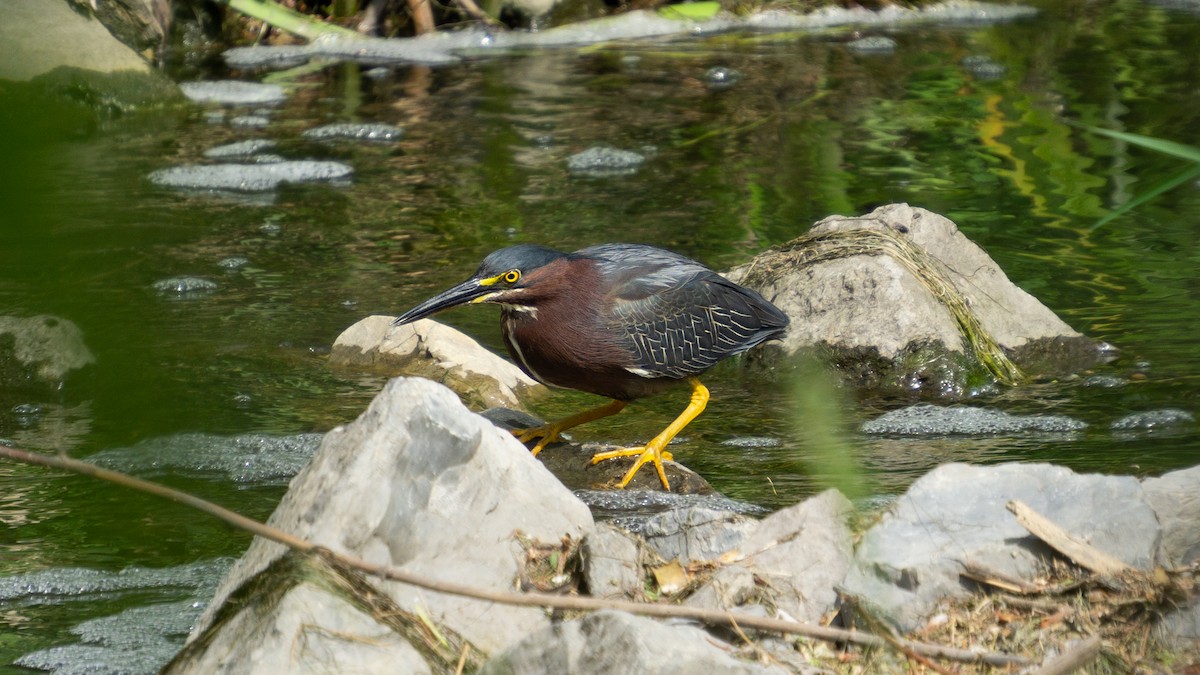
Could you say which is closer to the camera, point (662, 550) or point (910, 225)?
point (662, 550)

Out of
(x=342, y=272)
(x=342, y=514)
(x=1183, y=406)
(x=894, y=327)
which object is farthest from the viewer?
(x=342, y=272)

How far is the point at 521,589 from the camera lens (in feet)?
8.66

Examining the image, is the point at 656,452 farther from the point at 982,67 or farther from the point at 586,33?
the point at 586,33

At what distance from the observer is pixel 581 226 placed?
22.1 ft

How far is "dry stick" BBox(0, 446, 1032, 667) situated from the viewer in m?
1.39

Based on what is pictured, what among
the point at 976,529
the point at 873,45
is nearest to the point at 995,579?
the point at 976,529

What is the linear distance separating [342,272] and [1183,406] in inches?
147

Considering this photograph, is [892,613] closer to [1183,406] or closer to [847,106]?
[1183,406]

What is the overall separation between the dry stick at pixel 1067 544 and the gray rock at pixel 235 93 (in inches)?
308

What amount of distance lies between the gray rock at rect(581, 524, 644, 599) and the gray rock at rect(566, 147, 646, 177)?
5.16 meters

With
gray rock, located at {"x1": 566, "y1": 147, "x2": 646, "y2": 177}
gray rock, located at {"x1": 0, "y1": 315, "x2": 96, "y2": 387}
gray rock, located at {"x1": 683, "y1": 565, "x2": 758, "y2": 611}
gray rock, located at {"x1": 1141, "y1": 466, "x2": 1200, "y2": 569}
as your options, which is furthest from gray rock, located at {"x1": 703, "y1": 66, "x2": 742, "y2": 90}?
gray rock, located at {"x1": 683, "y1": 565, "x2": 758, "y2": 611}

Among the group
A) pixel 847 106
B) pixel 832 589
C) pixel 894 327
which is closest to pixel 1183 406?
pixel 894 327

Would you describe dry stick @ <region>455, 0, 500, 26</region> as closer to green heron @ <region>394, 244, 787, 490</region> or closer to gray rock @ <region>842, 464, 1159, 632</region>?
green heron @ <region>394, 244, 787, 490</region>

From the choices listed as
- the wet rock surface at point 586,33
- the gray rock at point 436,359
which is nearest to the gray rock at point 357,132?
the wet rock surface at point 586,33
